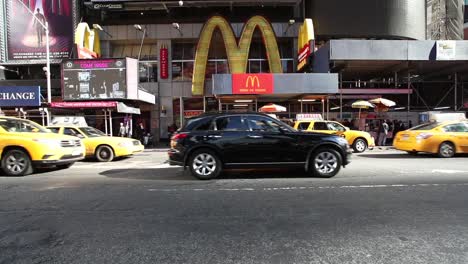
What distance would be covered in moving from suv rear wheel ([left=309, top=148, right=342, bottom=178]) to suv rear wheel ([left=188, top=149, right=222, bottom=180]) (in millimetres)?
2278

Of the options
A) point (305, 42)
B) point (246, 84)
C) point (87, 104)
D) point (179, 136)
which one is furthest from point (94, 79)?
point (179, 136)

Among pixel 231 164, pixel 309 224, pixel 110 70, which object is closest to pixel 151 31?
pixel 110 70

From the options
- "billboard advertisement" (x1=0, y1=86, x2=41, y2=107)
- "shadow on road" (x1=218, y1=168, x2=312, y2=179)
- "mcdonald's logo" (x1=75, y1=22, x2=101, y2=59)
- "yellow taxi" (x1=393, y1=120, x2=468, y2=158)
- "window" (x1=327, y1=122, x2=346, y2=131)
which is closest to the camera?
"shadow on road" (x1=218, y1=168, x2=312, y2=179)

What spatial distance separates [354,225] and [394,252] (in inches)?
41.4

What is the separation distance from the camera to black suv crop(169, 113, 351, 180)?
953 centimetres

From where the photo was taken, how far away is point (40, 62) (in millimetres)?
29281

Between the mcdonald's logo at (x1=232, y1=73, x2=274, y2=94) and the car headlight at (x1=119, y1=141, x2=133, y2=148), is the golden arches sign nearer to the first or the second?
the mcdonald's logo at (x1=232, y1=73, x2=274, y2=94)

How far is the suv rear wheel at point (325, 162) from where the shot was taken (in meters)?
9.61

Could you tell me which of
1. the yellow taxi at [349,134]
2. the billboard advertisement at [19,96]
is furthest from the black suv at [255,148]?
the billboard advertisement at [19,96]

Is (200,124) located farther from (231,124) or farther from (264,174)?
(264,174)

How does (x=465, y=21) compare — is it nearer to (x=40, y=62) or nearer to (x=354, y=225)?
(x=40, y=62)

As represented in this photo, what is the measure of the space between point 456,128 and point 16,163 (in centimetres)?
1486

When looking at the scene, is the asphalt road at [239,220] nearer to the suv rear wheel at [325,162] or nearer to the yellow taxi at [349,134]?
the suv rear wheel at [325,162]

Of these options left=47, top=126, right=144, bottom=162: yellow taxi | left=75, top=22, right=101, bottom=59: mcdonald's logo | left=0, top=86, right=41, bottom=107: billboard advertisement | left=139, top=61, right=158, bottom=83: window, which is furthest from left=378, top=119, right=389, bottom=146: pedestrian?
left=0, top=86, right=41, bottom=107: billboard advertisement
